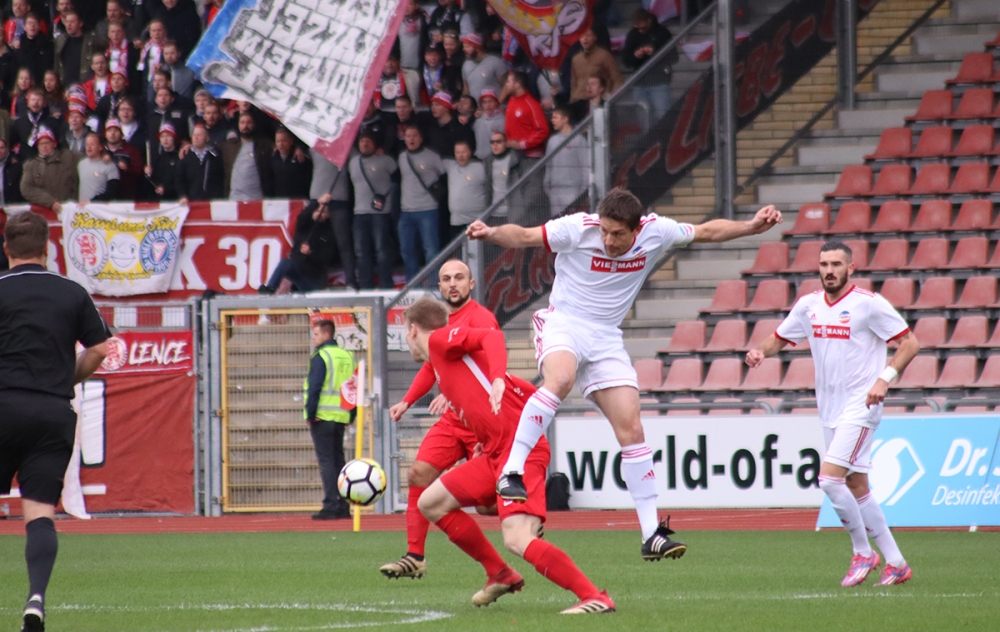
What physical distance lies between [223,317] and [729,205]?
258 inches

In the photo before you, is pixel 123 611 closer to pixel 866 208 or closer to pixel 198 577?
pixel 198 577

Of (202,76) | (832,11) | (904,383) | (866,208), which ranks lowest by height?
(904,383)

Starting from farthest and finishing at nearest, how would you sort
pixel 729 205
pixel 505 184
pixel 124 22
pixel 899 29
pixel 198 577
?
1. pixel 124 22
2. pixel 899 29
3. pixel 729 205
4. pixel 505 184
5. pixel 198 577

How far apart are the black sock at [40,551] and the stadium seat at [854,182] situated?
14.1m

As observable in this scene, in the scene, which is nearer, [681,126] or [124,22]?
[681,126]

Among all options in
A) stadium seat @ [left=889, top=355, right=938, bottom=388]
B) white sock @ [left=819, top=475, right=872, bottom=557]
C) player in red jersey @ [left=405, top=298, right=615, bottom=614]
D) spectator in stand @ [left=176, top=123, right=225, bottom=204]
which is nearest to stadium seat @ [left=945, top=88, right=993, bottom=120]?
stadium seat @ [left=889, top=355, right=938, bottom=388]

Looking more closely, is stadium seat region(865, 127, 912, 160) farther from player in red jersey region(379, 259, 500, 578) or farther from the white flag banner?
player in red jersey region(379, 259, 500, 578)

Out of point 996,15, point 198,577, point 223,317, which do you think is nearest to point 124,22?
point 223,317

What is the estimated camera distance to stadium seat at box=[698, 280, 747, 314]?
1870 centimetres

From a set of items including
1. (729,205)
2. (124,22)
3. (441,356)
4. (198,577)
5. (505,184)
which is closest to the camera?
(441,356)

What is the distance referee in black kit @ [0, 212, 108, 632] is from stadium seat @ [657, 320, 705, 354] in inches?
469

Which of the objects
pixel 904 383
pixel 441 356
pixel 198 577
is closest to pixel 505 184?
pixel 904 383

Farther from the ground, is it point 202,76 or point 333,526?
point 202,76

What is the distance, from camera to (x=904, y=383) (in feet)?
55.1
